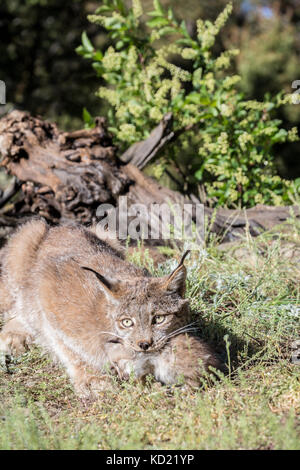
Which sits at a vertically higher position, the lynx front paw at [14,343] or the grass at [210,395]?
the grass at [210,395]

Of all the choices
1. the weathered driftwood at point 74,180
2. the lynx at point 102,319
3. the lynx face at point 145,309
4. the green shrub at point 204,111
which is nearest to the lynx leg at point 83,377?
the lynx at point 102,319

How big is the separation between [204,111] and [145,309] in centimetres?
432

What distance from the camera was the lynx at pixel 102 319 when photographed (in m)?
3.08

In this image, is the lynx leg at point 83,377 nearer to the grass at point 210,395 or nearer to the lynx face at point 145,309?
the grass at point 210,395

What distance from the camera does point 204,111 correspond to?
682cm

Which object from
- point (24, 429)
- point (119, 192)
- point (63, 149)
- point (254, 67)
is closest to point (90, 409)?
point (24, 429)

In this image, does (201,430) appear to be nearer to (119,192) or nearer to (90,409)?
(90,409)

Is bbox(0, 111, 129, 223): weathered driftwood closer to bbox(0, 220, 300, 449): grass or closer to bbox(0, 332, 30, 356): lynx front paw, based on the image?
bbox(0, 220, 300, 449): grass

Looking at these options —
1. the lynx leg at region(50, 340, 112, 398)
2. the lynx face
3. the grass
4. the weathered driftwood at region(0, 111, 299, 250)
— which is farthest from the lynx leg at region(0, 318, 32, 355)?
the weathered driftwood at region(0, 111, 299, 250)

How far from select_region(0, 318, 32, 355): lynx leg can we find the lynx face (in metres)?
1.20

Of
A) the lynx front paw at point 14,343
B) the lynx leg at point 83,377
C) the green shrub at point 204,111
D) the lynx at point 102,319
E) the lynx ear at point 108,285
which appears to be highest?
the green shrub at point 204,111

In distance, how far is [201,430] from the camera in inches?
104

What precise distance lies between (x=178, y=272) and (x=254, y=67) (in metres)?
8.48

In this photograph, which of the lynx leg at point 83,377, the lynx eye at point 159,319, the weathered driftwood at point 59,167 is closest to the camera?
the lynx eye at point 159,319
